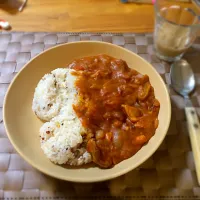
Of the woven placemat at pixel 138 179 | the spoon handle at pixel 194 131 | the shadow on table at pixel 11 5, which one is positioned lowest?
the woven placemat at pixel 138 179

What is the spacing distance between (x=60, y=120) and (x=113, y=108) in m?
0.26

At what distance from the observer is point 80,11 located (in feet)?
6.17

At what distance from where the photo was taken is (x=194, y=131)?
1252mm

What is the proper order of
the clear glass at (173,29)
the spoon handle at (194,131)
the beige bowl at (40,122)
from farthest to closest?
the clear glass at (173,29), the spoon handle at (194,131), the beige bowl at (40,122)

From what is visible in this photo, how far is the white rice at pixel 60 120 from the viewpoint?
1.12m

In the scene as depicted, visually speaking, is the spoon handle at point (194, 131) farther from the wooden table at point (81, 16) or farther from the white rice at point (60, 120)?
the wooden table at point (81, 16)

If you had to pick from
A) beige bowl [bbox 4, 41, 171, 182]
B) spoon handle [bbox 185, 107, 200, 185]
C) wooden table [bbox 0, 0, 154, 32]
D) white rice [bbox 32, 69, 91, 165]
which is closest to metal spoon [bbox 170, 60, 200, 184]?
spoon handle [bbox 185, 107, 200, 185]

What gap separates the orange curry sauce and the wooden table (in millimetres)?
477

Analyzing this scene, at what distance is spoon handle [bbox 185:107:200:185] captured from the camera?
1190 mm

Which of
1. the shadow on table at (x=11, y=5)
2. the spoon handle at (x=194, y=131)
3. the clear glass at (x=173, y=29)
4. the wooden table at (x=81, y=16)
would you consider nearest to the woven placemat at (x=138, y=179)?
the spoon handle at (x=194, y=131)

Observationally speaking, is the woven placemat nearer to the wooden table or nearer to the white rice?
the white rice

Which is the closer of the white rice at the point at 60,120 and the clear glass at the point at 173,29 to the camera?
the white rice at the point at 60,120

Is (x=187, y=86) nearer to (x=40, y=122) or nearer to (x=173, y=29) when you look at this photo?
(x=173, y=29)

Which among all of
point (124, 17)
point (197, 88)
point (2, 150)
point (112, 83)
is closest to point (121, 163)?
point (112, 83)
